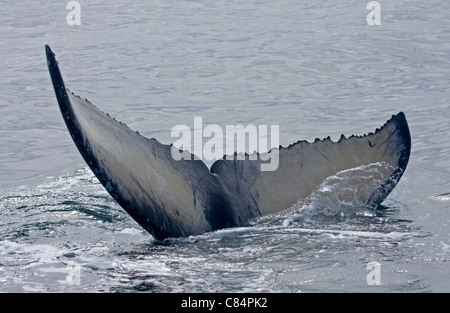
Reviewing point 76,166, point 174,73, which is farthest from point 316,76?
point 76,166

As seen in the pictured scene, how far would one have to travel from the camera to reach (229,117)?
39.5ft

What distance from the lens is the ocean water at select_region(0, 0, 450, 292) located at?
5473mm

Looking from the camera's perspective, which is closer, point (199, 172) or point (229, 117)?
point (199, 172)

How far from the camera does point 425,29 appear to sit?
59.9 feet

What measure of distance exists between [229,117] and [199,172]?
6.03m

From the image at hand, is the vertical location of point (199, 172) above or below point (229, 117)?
below

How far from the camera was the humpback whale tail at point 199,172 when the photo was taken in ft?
16.8

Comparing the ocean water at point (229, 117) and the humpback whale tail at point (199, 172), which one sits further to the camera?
the ocean water at point (229, 117)

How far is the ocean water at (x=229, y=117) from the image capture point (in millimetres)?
5473

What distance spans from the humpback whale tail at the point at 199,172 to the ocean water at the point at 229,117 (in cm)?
15

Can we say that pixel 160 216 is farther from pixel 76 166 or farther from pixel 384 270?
pixel 76 166

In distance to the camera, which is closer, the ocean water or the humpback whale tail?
the humpback whale tail

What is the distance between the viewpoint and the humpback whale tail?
5.11m

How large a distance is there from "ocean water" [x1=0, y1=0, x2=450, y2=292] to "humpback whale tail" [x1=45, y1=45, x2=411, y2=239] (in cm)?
15
